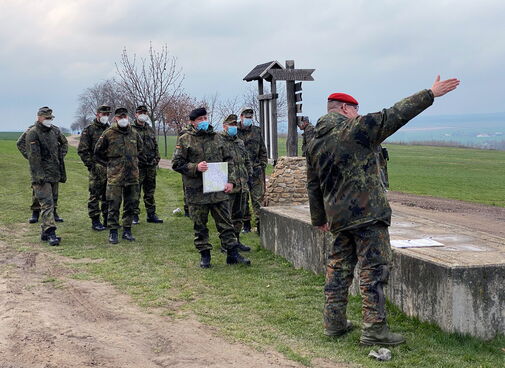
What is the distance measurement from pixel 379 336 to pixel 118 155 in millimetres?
6338

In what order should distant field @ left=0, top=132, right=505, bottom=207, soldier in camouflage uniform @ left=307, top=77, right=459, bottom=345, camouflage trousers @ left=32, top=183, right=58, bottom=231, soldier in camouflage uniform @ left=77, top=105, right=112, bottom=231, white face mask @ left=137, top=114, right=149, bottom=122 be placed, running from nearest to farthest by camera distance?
1. soldier in camouflage uniform @ left=307, top=77, right=459, bottom=345
2. camouflage trousers @ left=32, top=183, right=58, bottom=231
3. soldier in camouflage uniform @ left=77, top=105, right=112, bottom=231
4. white face mask @ left=137, top=114, right=149, bottom=122
5. distant field @ left=0, top=132, right=505, bottom=207

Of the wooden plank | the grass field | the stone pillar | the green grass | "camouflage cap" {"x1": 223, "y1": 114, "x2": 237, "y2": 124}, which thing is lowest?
the green grass

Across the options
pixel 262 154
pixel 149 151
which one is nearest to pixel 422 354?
pixel 262 154

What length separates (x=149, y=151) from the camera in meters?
12.7

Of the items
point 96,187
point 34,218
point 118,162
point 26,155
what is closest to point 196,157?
point 118,162

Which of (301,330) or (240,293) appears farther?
(240,293)

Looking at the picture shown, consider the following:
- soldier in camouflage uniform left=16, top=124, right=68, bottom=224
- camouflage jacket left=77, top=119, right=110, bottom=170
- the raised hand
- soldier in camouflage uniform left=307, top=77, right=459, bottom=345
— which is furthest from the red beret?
camouflage jacket left=77, top=119, right=110, bottom=170

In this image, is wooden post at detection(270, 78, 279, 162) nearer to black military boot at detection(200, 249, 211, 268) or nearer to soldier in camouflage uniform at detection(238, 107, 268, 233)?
soldier in camouflage uniform at detection(238, 107, 268, 233)

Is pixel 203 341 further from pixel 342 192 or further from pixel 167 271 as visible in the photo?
pixel 167 271

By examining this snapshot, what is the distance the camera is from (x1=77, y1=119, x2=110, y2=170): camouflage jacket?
11875 mm

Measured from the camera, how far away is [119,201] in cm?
1072

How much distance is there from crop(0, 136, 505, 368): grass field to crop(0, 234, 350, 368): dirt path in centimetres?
27

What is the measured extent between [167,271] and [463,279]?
4193mm

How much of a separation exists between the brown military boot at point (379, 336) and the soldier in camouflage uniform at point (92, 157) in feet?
24.8
